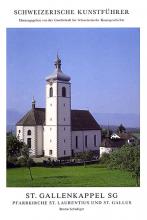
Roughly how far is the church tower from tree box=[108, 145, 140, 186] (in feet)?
2.27

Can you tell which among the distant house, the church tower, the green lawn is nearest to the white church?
the church tower

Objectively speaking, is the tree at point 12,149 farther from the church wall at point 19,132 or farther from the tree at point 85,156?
the tree at point 85,156

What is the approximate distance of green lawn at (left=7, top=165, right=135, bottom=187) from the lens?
13.4ft

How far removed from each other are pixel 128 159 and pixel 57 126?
2593 millimetres

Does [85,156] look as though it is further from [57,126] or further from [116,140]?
[57,126]

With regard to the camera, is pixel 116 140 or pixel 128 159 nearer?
pixel 128 159

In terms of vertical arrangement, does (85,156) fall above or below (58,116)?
below

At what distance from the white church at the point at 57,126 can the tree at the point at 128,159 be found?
1.28 feet

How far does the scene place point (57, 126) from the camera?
6.89m

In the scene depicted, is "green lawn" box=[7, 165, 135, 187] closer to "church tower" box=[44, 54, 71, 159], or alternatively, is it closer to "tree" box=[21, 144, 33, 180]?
"tree" box=[21, 144, 33, 180]

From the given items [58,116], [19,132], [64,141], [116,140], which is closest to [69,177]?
[19,132]
